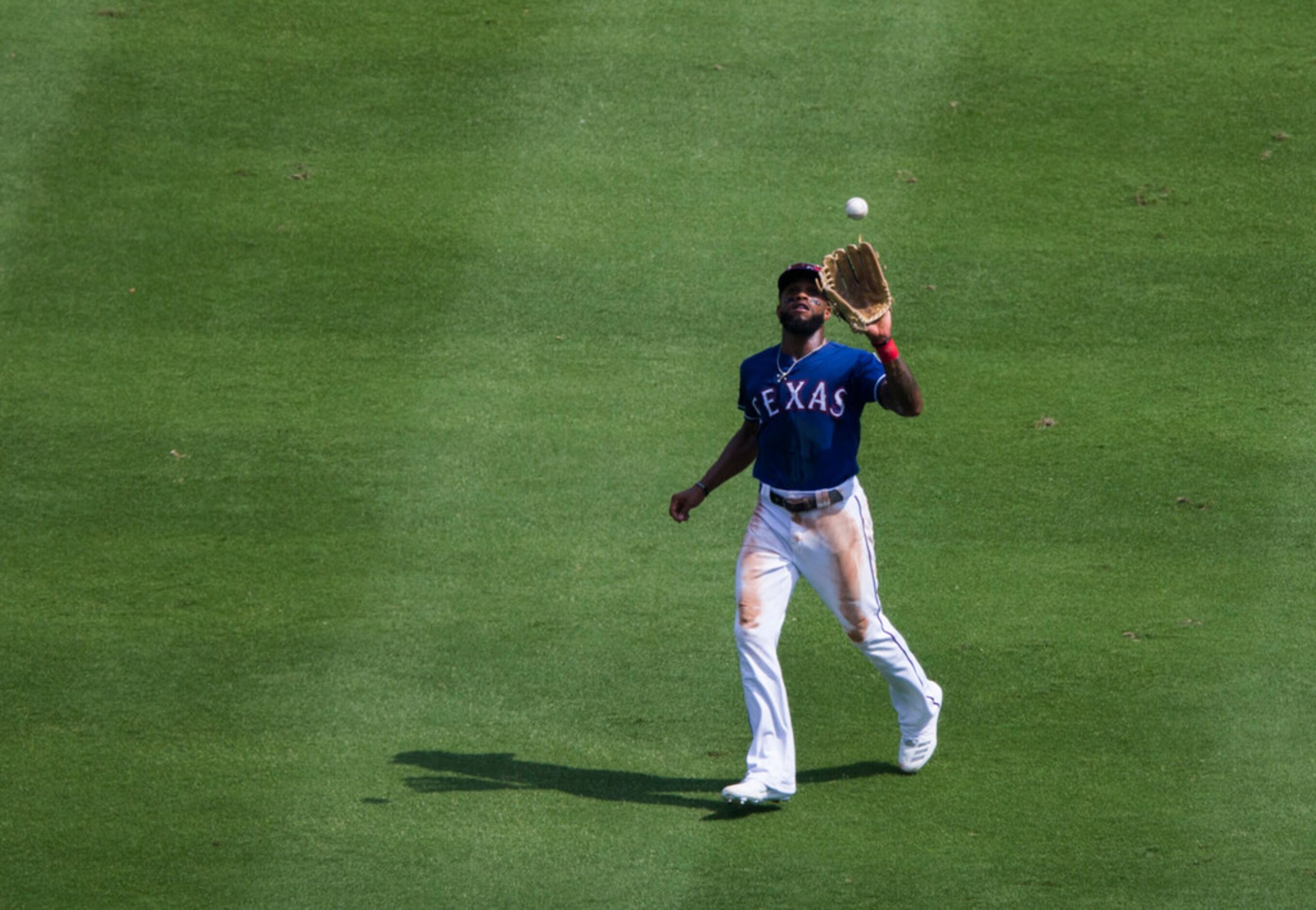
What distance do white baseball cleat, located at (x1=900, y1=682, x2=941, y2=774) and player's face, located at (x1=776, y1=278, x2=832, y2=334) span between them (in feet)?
5.33

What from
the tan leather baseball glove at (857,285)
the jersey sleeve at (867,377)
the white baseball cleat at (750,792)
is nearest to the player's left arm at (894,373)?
the tan leather baseball glove at (857,285)

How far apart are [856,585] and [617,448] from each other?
248cm

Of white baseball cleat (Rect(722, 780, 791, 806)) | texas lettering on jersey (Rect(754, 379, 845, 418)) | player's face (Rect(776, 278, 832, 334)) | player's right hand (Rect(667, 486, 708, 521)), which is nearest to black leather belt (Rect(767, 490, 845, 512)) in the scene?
texas lettering on jersey (Rect(754, 379, 845, 418))

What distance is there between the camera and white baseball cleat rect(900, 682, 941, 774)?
6801mm

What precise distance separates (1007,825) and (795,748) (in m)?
0.98

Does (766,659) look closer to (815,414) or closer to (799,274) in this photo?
(815,414)

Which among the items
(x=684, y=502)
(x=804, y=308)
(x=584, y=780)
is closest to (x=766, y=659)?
(x=684, y=502)

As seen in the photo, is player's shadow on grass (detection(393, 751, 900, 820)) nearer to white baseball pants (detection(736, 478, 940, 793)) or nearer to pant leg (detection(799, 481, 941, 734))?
white baseball pants (detection(736, 478, 940, 793))

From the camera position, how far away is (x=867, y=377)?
650cm

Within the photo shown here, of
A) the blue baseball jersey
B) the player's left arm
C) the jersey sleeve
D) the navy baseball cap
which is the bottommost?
the blue baseball jersey

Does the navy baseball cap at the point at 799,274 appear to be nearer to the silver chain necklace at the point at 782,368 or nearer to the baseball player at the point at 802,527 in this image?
the baseball player at the point at 802,527

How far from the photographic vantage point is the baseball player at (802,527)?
257 inches

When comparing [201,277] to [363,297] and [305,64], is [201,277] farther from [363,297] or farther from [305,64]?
[305,64]

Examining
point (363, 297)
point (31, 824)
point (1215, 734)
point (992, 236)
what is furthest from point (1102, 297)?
point (31, 824)
